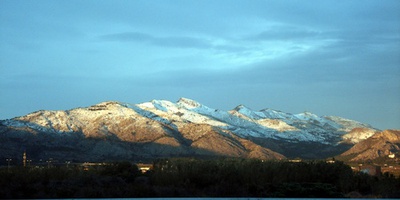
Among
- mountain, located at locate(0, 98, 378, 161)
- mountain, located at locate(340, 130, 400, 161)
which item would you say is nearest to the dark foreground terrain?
mountain, located at locate(340, 130, 400, 161)

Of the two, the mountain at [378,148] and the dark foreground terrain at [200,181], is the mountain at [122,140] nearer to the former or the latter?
the mountain at [378,148]

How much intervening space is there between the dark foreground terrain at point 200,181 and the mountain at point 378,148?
9486 centimetres

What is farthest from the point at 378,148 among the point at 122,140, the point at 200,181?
the point at 200,181

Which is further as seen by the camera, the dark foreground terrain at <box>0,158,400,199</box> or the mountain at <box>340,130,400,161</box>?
the mountain at <box>340,130,400,161</box>

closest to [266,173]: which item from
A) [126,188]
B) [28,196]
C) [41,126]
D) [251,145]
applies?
[126,188]

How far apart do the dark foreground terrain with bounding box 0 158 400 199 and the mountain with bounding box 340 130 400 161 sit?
94.9 metres

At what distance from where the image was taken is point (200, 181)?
24750 millimetres

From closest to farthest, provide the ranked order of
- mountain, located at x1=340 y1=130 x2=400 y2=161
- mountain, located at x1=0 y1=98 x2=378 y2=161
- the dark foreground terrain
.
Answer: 1. the dark foreground terrain
2. mountain, located at x1=340 y1=130 x2=400 y2=161
3. mountain, located at x1=0 y1=98 x2=378 y2=161

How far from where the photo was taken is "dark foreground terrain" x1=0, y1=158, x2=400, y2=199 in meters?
22.3

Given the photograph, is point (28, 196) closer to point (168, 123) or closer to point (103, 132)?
point (103, 132)

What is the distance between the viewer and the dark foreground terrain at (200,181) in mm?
22266

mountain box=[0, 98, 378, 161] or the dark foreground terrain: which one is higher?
mountain box=[0, 98, 378, 161]

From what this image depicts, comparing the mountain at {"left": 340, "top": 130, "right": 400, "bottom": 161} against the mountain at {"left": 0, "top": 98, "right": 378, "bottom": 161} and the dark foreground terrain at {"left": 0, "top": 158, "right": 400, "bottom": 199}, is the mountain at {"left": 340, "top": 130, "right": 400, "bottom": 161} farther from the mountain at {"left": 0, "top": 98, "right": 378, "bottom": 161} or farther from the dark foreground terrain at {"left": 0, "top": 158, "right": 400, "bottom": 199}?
the dark foreground terrain at {"left": 0, "top": 158, "right": 400, "bottom": 199}

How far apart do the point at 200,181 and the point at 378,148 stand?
114 m
